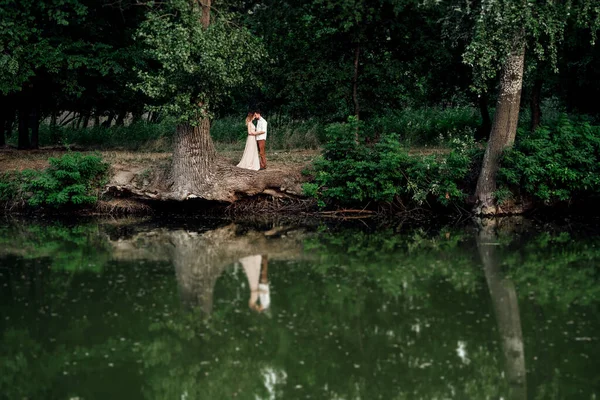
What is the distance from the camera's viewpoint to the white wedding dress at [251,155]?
2530cm

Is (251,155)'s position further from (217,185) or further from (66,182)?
(66,182)

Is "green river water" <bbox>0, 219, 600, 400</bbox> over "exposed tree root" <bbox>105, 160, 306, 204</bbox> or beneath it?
beneath

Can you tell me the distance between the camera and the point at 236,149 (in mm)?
29875

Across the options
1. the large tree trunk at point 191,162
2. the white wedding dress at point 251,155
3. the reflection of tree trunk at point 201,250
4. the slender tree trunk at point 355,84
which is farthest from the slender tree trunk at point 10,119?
the slender tree trunk at point 355,84

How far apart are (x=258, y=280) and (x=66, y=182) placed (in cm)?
1026

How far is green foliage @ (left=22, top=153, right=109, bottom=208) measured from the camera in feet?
79.6

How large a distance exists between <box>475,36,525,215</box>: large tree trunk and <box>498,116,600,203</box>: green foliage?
11.4 inches

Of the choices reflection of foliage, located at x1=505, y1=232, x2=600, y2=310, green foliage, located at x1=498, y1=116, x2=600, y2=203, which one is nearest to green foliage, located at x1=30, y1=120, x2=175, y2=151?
green foliage, located at x1=498, y1=116, x2=600, y2=203

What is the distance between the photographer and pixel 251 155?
83.4ft

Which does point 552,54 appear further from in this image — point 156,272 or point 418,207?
point 156,272

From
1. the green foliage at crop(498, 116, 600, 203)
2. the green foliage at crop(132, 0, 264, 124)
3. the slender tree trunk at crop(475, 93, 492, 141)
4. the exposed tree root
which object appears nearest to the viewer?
the green foliage at crop(132, 0, 264, 124)

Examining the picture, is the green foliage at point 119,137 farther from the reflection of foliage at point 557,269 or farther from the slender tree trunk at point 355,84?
the reflection of foliage at point 557,269

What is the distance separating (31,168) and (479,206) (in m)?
12.7

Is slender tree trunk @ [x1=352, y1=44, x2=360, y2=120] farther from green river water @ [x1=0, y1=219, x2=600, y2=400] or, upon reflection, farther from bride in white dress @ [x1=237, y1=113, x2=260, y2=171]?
green river water @ [x1=0, y1=219, x2=600, y2=400]
